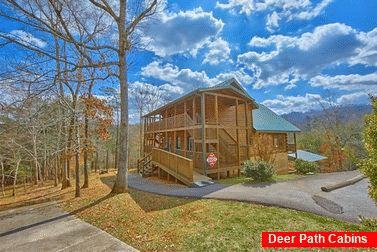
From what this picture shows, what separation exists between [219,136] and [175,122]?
4.39 metres

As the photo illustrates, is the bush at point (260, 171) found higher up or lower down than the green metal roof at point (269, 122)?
lower down

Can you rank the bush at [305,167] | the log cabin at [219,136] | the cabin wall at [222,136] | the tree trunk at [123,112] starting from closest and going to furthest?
1. the tree trunk at [123,112]
2. the log cabin at [219,136]
3. the cabin wall at [222,136]
4. the bush at [305,167]

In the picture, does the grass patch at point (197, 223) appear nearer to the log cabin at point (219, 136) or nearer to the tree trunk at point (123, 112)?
the tree trunk at point (123, 112)

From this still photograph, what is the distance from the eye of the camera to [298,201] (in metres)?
7.03

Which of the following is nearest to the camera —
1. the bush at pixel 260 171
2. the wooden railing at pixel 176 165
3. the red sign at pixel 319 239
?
the red sign at pixel 319 239

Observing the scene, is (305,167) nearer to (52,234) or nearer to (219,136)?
(219,136)

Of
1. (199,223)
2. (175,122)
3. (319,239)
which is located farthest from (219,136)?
(319,239)

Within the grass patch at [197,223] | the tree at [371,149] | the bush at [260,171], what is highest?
the tree at [371,149]

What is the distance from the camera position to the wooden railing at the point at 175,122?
15.4m

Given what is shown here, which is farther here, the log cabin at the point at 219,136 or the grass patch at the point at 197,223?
the log cabin at the point at 219,136

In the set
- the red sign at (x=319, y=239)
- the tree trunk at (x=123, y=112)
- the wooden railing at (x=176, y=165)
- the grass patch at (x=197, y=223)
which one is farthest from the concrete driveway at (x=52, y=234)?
the wooden railing at (x=176, y=165)

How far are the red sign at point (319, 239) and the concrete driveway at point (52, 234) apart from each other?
3.49m

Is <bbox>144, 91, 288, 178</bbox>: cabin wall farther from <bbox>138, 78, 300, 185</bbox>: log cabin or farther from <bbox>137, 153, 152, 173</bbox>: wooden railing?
<bbox>137, 153, 152, 173</bbox>: wooden railing

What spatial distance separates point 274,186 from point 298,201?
2.41 meters
